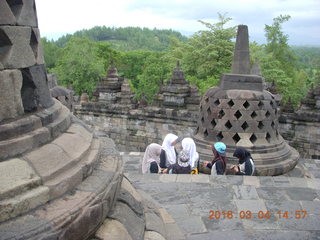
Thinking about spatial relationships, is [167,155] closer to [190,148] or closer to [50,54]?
[190,148]

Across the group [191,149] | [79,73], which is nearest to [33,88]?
[191,149]

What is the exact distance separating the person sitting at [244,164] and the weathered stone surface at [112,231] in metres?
3.48

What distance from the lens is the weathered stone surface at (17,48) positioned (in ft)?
6.75

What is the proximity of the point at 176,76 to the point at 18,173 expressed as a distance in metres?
10.9

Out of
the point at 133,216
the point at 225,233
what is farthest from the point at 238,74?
the point at 133,216

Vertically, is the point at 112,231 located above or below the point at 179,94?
above

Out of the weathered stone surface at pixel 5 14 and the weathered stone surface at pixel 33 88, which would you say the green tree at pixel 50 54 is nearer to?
the weathered stone surface at pixel 33 88

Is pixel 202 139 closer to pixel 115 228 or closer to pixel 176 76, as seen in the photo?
pixel 115 228

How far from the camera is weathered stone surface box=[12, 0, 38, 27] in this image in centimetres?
218

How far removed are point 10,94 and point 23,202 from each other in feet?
2.45

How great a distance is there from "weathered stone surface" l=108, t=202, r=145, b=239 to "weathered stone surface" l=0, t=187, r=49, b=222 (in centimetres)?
61

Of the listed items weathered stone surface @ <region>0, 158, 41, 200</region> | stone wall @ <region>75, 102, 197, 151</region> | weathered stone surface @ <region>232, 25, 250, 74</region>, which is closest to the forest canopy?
stone wall @ <region>75, 102, 197, 151</region>

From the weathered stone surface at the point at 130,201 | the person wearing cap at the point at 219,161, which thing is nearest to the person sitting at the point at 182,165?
the person wearing cap at the point at 219,161
